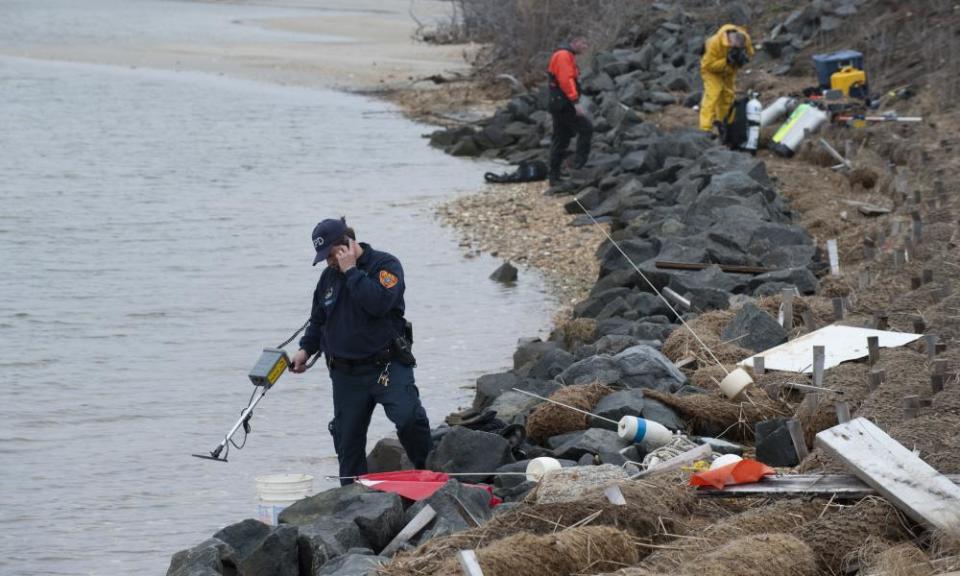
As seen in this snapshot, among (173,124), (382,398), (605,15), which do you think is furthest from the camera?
(605,15)

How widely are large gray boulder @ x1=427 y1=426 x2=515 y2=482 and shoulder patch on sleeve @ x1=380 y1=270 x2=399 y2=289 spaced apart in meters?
0.99

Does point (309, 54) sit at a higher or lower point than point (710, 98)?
lower

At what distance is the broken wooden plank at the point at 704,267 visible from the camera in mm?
12617

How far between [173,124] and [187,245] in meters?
11.4

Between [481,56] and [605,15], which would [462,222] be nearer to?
[605,15]

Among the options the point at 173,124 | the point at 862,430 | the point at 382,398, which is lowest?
the point at 173,124

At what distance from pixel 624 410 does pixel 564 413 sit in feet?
1.19

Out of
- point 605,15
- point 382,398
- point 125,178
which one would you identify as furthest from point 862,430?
point 605,15

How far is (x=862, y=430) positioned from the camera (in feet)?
19.1

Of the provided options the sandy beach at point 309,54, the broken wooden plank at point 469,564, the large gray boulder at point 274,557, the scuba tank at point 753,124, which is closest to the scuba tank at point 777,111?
the scuba tank at point 753,124

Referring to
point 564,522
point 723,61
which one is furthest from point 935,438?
point 723,61

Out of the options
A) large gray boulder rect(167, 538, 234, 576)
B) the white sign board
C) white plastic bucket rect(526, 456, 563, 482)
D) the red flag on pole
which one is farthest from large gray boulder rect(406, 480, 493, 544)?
the white sign board

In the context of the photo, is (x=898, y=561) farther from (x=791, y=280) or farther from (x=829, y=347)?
(x=791, y=280)

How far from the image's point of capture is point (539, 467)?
7062 mm
